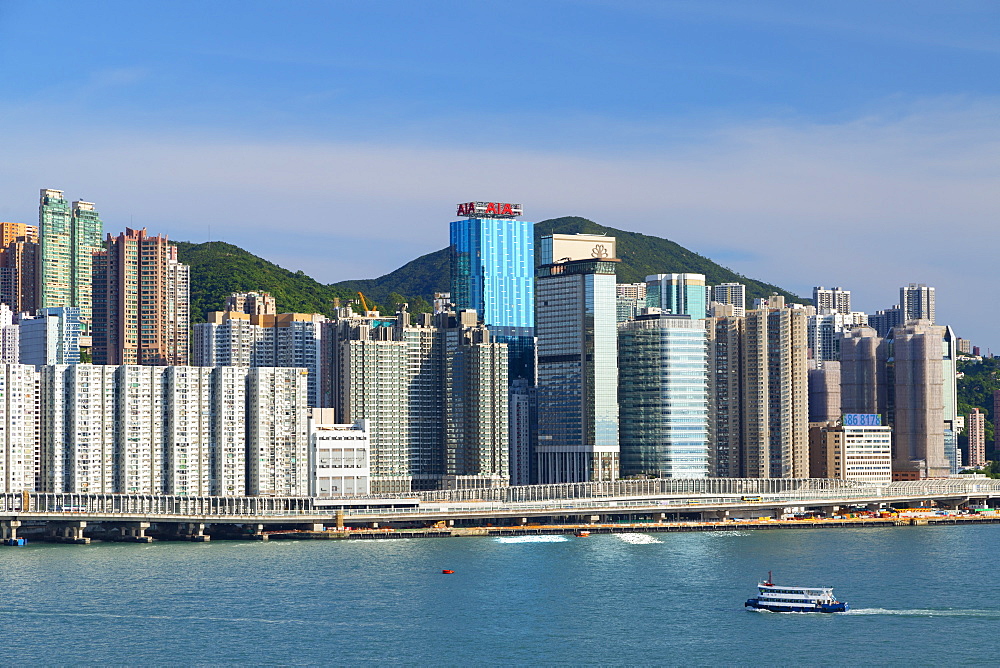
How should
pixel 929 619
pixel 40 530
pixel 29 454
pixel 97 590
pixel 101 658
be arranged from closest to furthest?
pixel 101 658 < pixel 929 619 < pixel 97 590 < pixel 40 530 < pixel 29 454

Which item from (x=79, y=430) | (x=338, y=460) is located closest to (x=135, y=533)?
(x=79, y=430)

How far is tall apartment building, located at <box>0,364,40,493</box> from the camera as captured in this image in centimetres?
16850

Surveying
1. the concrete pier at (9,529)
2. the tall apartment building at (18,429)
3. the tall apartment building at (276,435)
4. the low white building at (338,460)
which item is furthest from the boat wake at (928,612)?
the tall apartment building at (18,429)

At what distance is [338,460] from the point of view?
183 m

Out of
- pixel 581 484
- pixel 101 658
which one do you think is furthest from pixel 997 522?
pixel 101 658

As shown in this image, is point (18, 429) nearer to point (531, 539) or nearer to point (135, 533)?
point (135, 533)

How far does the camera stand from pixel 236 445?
17612 cm

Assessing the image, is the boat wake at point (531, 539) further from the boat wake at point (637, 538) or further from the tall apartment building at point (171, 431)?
the tall apartment building at point (171, 431)

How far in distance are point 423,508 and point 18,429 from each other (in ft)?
132

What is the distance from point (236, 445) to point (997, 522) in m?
81.7

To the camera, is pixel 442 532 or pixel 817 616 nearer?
pixel 817 616

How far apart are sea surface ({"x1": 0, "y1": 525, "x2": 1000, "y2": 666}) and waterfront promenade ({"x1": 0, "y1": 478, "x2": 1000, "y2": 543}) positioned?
7.71 metres

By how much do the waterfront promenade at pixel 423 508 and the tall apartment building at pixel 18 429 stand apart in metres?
5.21

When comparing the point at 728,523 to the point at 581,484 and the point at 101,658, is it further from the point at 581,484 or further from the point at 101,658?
the point at 101,658
